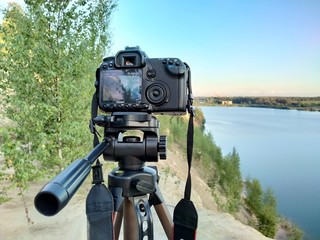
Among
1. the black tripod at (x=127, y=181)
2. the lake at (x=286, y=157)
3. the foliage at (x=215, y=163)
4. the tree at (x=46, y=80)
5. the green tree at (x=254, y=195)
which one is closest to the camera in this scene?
the black tripod at (x=127, y=181)

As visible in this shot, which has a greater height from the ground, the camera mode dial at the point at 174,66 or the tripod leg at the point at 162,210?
the camera mode dial at the point at 174,66

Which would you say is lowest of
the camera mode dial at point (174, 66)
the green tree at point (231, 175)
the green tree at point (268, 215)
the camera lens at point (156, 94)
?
the green tree at point (268, 215)

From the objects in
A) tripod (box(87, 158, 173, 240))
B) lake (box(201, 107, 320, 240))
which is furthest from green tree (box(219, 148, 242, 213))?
tripod (box(87, 158, 173, 240))

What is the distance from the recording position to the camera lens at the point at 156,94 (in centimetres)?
58

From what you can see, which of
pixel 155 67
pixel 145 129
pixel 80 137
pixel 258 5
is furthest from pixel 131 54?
pixel 258 5

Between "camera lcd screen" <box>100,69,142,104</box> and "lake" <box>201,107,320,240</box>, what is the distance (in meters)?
6.46

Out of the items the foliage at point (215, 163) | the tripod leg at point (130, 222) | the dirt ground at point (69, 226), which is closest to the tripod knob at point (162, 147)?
the tripod leg at point (130, 222)

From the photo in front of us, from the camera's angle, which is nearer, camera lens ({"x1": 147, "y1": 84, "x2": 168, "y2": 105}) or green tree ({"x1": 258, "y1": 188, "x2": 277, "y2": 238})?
camera lens ({"x1": 147, "y1": 84, "x2": 168, "y2": 105})

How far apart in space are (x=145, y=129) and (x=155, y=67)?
14cm

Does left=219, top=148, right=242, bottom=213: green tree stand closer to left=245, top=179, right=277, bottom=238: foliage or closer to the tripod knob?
left=245, top=179, right=277, bottom=238: foliage

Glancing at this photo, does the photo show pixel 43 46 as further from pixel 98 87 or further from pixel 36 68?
pixel 98 87

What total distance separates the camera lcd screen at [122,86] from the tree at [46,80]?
79 cm

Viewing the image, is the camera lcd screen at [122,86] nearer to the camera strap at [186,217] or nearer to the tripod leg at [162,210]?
the camera strap at [186,217]

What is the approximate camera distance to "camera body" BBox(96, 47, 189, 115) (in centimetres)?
57
